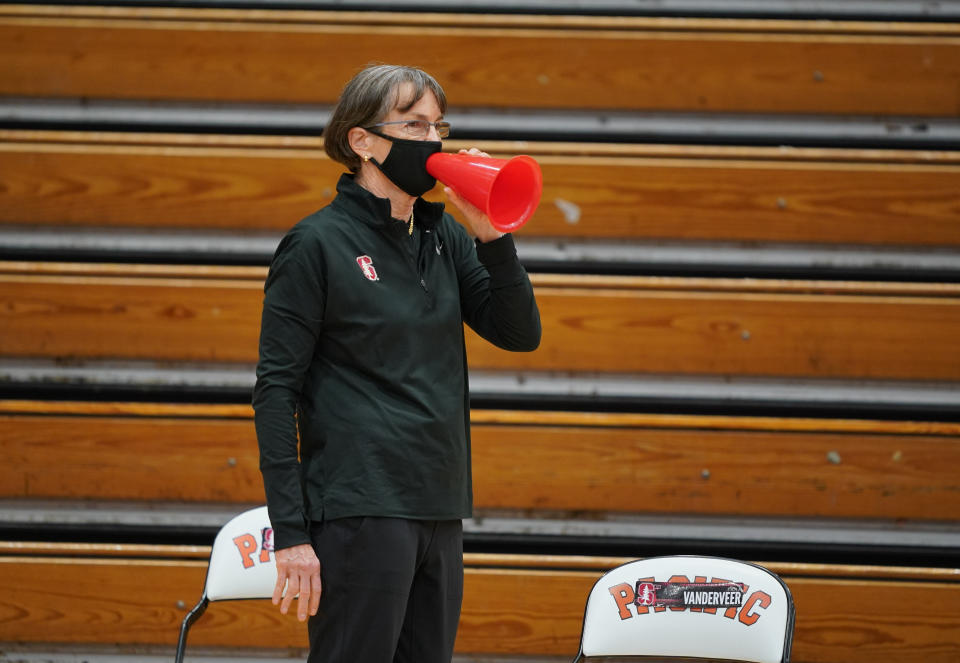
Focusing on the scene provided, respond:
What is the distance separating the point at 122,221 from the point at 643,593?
65.1 inches

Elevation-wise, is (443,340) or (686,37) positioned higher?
(686,37)

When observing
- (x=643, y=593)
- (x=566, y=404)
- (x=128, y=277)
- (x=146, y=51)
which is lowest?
(x=643, y=593)

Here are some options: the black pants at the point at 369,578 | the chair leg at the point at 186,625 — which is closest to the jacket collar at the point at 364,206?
the black pants at the point at 369,578

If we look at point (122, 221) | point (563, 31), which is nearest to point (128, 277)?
point (122, 221)

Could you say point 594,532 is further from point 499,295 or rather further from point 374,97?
point 374,97

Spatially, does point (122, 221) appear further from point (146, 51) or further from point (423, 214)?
point (423, 214)

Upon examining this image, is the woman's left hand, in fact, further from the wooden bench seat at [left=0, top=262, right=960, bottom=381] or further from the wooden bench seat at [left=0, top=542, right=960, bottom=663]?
the wooden bench seat at [left=0, top=542, right=960, bottom=663]

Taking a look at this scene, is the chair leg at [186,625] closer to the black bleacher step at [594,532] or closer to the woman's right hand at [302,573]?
the black bleacher step at [594,532]

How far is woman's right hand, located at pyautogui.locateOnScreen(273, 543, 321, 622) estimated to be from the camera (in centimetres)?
116

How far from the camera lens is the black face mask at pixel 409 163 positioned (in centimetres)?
123

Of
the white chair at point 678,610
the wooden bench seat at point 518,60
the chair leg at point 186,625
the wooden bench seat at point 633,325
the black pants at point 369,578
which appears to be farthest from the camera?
the wooden bench seat at point 518,60

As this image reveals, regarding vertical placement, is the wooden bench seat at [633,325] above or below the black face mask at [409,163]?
below

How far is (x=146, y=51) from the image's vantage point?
2508 mm

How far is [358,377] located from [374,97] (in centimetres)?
37
